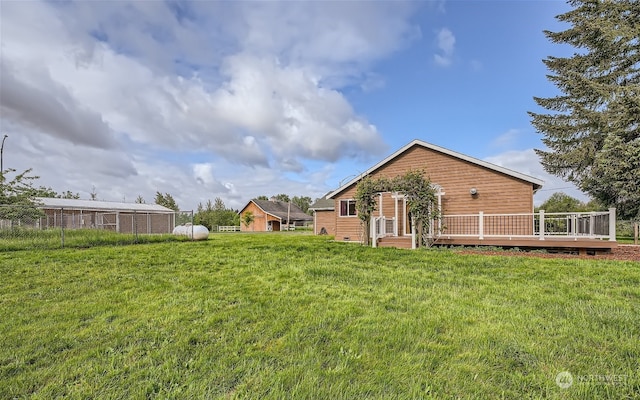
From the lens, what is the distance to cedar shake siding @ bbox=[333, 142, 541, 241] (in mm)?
12164

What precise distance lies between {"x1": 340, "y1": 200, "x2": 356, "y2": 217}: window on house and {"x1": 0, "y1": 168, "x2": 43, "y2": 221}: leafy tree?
44.6 ft

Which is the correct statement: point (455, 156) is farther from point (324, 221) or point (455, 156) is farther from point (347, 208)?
point (324, 221)

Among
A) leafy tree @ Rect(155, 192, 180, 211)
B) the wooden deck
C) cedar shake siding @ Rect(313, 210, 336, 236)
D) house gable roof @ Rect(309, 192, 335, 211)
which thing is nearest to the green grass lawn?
the wooden deck

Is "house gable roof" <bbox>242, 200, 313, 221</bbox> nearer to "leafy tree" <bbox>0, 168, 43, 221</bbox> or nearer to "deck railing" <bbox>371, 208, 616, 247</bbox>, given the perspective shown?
"leafy tree" <bbox>0, 168, 43, 221</bbox>

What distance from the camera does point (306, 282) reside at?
213 inches

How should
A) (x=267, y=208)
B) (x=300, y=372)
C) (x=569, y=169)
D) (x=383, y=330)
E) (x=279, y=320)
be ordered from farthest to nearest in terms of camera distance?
(x=267, y=208)
(x=569, y=169)
(x=279, y=320)
(x=383, y=330)
(x=300, y=372)

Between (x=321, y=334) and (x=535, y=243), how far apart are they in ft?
32.4

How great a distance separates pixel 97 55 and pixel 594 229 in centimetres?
1857

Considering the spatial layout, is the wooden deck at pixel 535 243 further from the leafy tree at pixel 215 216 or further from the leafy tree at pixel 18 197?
the leafy tree at pixel 215 216

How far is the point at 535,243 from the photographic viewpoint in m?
10.0

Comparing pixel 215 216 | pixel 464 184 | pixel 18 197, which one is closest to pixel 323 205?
pixel 464 184

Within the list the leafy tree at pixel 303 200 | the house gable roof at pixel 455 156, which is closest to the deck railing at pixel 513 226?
the house gable roof at pixel 455 156

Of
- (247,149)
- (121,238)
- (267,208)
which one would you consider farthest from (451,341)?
(267,208)

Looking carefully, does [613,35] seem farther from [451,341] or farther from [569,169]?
[451,341]
